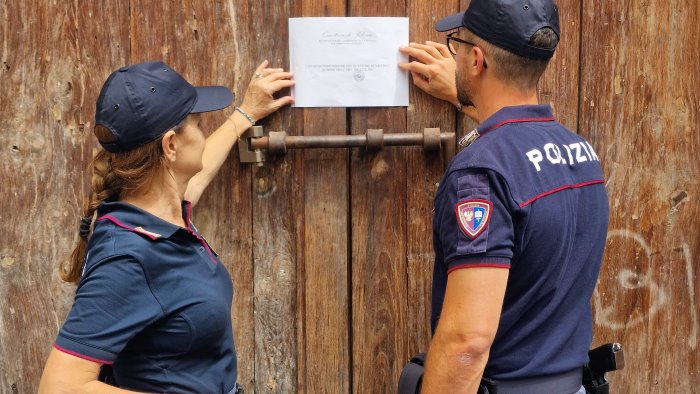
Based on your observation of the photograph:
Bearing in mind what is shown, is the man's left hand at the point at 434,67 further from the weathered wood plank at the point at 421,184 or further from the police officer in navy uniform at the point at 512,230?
the police officer in navy uniform at the point at 512,230

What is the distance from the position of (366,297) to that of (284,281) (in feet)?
0.66

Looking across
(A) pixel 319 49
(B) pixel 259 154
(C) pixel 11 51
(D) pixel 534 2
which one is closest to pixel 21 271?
(C) pixel 11 51

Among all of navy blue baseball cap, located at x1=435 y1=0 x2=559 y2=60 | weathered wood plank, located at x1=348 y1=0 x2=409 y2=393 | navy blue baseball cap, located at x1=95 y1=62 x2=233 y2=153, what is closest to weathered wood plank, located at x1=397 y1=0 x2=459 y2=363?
weathered wood plank, located at x1=348 y1=0 x2=409 y2=393

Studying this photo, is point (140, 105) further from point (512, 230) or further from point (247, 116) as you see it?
point (512, 230)

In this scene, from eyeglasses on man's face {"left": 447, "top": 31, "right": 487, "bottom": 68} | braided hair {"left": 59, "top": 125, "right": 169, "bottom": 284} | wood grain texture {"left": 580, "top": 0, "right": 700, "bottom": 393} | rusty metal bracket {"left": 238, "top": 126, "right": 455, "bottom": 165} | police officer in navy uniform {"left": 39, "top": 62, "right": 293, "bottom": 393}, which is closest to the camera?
police officer in navy uniform {"left": 39, "top": 62, "right": 293, "bottom": 393}

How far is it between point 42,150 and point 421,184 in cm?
89

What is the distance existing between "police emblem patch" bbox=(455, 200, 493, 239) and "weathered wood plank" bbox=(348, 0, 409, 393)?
0.55 metres

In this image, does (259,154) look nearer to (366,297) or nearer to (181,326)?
(366,297)

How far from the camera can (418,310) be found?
188cm

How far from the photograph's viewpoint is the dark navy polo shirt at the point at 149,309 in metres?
1.23

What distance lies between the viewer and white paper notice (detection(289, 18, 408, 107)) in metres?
1.78

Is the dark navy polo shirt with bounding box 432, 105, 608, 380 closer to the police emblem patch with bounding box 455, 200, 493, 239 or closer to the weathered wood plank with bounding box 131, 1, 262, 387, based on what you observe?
the police emblem patch with bounding box 455, 200, 493, 239

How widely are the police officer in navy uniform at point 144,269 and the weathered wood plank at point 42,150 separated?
0.40 m

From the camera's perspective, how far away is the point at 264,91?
1.76 metres
